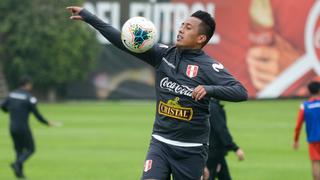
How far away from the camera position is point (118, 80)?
170 ft

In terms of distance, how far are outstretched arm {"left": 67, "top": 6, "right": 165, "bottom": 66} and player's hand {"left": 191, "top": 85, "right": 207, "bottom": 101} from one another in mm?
858

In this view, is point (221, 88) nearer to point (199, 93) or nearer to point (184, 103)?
point (199, 93)

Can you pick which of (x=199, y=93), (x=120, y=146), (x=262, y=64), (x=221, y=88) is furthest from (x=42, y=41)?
(x=199, y=93)

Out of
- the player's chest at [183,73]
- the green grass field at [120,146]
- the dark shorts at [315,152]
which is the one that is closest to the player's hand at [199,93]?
the player's chest at [183,73]

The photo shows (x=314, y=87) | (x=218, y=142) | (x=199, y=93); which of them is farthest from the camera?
(x=314, y=87)

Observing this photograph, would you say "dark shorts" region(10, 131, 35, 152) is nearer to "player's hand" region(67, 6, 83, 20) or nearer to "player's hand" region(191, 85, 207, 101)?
"player's hand" region(67, 6, 83, 20)

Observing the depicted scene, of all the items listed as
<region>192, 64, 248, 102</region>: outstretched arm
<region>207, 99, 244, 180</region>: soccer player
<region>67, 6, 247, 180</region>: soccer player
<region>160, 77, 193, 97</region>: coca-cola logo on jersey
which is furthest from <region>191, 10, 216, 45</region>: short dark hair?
<region>207, 99, 244, 180</region>: soccer player

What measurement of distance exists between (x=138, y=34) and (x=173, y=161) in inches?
52.7

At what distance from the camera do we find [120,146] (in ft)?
79.3

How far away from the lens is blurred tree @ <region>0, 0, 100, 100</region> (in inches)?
1905

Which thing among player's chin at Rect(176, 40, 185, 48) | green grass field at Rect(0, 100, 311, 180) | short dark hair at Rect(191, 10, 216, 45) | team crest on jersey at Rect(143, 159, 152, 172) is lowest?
green grass field at Rect(0, 100, 311, 180)

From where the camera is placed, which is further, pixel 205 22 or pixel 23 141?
pixel 23 141

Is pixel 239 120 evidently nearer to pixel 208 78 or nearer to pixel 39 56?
pixel 39 56

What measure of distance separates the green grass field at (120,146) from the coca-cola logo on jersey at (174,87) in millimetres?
7952
